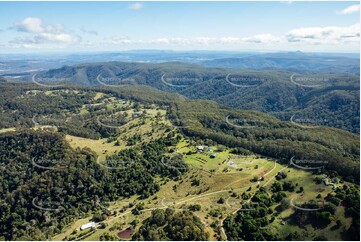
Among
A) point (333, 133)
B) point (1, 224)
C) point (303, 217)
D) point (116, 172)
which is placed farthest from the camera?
point (333, 133)

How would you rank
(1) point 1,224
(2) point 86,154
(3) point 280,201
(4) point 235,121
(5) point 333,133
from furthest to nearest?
(4) point 235,121 < (5) point 333,133 < (2) point 86,154 < (1) point 1,224 < (3) point 280,201

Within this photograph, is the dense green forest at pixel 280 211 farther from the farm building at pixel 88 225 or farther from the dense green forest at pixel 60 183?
the farm building at pixel 88 225

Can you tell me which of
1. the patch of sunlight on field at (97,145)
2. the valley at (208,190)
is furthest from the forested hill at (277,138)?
the patch of sunlight on field at (97,145)

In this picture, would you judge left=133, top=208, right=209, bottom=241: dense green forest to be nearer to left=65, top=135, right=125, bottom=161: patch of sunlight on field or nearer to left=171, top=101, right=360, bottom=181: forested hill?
left=171, top=101, right=360, bottom=181: forested hill

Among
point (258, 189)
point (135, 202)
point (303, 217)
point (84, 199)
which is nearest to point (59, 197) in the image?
point (84, 199)

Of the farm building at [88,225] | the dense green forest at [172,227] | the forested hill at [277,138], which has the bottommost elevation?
the farm building at [88,225]

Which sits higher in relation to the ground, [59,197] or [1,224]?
[59,197]

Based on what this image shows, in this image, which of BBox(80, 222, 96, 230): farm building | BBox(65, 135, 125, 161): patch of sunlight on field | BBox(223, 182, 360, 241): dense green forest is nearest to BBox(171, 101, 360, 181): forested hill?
BBox(223, 182, 360, 241): dense green forest

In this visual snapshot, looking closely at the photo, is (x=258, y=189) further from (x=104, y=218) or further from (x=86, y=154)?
(x=86, y=154)
